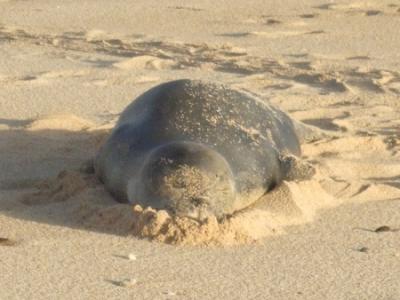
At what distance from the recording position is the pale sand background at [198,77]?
457 centimetres

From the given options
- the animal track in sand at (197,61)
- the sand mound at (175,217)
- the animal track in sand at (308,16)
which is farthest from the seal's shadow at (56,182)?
the animal track in sand at (308,16)

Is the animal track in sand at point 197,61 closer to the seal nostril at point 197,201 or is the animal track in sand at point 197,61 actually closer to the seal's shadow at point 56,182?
the seal's shadow at point 56,182

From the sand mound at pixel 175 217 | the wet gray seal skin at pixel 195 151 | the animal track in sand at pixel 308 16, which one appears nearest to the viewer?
the sand mound at pixel 175 217

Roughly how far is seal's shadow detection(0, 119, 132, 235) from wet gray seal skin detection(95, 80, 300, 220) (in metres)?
0.12

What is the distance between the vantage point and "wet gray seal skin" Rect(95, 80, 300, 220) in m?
5.10

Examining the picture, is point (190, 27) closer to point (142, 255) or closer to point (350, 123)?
point (350, 123)

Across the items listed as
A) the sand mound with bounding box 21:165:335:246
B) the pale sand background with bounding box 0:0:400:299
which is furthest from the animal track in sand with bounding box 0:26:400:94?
the sand mound with bounding box 21:165:335:246

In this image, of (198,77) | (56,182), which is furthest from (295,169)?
(198,77)

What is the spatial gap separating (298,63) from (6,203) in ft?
14.1

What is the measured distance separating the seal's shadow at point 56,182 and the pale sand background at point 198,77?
0.01 metres

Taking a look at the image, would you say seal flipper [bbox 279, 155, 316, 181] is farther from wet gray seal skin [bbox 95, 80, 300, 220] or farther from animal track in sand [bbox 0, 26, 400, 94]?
animal track in sand [bbox 0, 26, 400, 94]

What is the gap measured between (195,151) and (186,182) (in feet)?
0.69

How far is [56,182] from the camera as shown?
5809mm

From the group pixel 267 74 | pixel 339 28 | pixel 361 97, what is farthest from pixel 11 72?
pixel 339 28
